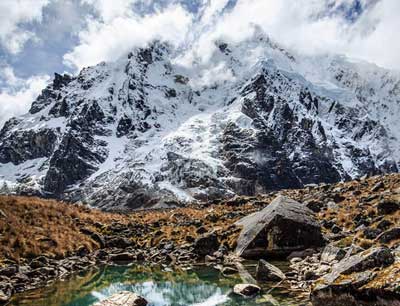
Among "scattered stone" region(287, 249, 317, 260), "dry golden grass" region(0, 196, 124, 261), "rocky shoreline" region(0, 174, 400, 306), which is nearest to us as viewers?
"rocky shoreline" region(0, 174, 400, 306)

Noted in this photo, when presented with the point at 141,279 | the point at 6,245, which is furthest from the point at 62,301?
the point at 6,245

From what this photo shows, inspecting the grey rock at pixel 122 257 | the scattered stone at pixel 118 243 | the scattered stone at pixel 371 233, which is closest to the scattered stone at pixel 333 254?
the scattered stone at pixel 371 233

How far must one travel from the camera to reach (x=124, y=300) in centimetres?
2222

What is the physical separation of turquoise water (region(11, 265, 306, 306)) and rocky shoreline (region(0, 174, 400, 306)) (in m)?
1.21

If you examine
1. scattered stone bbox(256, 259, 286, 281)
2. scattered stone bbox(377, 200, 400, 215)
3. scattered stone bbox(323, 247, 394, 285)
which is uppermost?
scattered stone bbox(377, 200, 400, 215)

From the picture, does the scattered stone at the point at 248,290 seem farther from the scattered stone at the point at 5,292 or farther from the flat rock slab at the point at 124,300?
the scattered stone at the point at 5,292

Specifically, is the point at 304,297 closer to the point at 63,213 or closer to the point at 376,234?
the point at 376,234

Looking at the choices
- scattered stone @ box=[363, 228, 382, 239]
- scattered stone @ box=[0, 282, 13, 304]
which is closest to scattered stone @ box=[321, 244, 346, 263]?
scattered stone @ box=[363, 228, 382, 239]

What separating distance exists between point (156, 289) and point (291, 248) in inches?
424

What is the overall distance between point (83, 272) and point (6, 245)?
620 cm

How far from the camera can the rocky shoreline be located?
1772 centimetres

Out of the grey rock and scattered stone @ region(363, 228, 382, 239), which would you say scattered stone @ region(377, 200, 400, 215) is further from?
the grey rock

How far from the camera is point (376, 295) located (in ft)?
51.8

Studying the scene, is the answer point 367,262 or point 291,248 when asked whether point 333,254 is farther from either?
point 367,262
